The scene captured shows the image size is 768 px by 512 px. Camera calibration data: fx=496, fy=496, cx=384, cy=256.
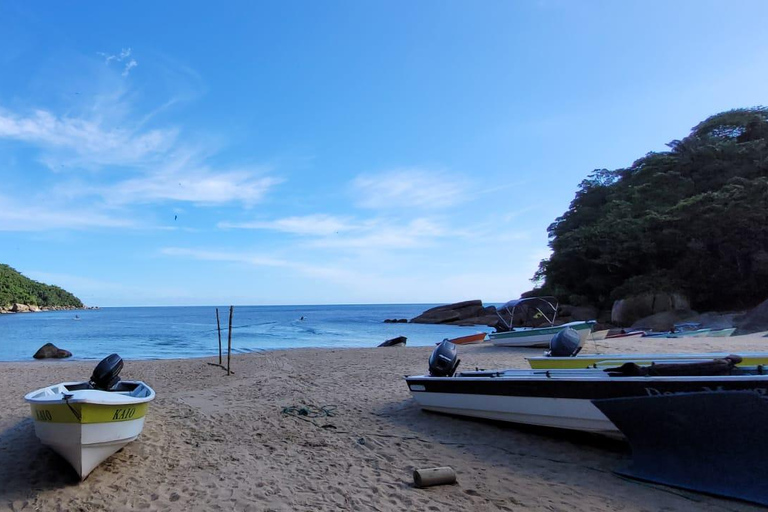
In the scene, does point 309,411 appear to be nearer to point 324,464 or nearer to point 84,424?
point 324,464

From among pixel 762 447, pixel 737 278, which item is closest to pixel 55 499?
pixel 762 447

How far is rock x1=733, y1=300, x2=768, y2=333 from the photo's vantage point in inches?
959

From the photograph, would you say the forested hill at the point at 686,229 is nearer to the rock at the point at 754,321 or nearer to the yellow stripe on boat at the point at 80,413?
the rock at the point at 754,321

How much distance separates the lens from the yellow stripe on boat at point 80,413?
17.0 feet

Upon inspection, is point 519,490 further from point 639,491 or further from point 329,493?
point 329,493

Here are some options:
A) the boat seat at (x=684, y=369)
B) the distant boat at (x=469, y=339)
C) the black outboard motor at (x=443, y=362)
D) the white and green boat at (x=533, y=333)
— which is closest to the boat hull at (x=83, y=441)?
the black outboard motor at (x=443, y=362)

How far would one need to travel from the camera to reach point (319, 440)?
7039mm

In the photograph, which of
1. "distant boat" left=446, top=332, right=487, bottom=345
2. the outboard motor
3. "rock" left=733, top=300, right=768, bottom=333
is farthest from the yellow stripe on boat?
"rock" left=733, top=300, right=768, bottom=333

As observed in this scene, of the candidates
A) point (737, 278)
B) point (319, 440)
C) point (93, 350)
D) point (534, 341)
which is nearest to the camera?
point (319, 440)

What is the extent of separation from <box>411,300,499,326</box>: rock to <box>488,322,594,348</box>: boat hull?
35486 mm

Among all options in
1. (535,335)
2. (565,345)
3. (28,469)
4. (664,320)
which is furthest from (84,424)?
(664,320)

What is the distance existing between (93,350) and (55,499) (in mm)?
27770

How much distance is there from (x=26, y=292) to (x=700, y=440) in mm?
142994

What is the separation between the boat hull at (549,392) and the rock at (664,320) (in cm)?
2645
